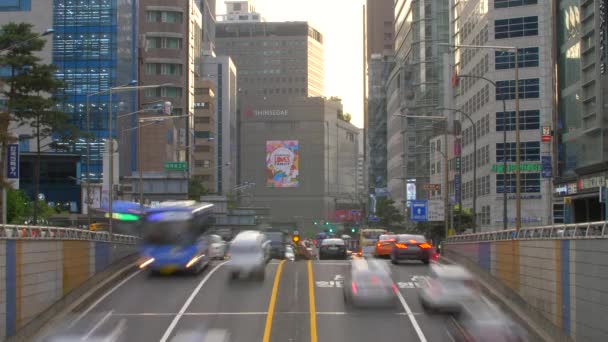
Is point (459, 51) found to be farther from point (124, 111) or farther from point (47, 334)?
point (47, 334)

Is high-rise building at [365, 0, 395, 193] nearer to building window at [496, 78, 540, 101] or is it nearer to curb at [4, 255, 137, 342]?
building window at [496, 78, 540, 101]

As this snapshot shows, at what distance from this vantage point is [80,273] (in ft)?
111

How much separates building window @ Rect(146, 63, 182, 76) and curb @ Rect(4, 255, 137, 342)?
88438 millimetres

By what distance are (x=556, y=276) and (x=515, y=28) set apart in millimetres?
56998

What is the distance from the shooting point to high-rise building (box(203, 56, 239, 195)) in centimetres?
16788

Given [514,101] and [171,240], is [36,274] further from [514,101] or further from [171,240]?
[514,101]

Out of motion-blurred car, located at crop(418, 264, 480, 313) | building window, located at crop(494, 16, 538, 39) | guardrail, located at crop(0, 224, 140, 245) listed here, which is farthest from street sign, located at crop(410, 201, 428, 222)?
motion-blurred car, located at crop(418, 264, 480, 313)

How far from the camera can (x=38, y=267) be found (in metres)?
28.0

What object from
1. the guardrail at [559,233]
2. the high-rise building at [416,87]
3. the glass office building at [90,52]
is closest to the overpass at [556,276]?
the guardrail at [559,233]

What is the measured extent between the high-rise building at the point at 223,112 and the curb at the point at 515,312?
13103cm

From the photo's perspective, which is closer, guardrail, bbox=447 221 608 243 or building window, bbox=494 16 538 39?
guardrail, bbox=447 221 608 243

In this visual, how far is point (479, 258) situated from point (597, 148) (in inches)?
836

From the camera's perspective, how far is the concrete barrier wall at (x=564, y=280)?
2156 cm

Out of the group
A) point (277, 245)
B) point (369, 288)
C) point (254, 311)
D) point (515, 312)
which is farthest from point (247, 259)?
point (277, 245)
